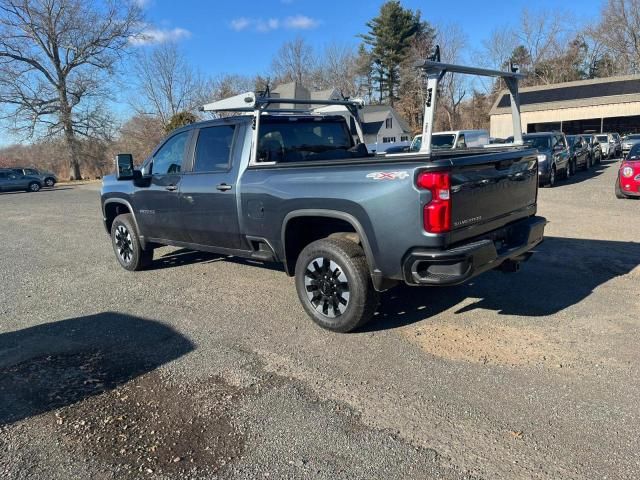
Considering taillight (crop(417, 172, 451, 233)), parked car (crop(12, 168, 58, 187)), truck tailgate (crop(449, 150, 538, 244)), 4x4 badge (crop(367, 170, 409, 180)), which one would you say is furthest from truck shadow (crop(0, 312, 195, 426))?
parked car (crop(12, 168, 58, 187))

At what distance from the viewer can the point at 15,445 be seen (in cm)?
300

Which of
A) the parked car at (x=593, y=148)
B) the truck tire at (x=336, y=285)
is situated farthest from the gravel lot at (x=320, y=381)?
the parked car at (x=593, y=148)

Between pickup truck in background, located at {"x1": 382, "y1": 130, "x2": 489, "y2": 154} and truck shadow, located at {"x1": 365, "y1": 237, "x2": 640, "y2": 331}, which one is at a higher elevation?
pickup truck in background, located at {"x1": 382, "y1": 130, "x2": 489, "y2": 154}

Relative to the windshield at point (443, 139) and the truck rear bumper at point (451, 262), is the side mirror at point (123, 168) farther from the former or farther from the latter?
the windshield at point (443, 139)

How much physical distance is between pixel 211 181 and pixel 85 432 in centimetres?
296

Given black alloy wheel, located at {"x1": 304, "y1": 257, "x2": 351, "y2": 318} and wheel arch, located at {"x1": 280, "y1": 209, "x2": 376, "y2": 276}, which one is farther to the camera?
black alloy wheel, located at {"x1": 304, "y1": 257, "x2": 351, "y2": 318}

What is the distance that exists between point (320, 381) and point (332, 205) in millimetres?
1444

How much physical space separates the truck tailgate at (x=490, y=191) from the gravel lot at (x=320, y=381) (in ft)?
3.19

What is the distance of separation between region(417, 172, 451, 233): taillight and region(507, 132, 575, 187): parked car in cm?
1236

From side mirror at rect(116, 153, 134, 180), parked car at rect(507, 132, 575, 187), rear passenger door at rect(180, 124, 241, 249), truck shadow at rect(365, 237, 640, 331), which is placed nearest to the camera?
truck shadow at rect(365, 237, 640, 331)

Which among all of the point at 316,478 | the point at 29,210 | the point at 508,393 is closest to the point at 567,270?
the point at 508,393

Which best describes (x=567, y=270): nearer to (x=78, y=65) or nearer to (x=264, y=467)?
(x=264, y=467)

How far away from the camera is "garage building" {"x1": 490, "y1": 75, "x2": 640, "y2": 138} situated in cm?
3966

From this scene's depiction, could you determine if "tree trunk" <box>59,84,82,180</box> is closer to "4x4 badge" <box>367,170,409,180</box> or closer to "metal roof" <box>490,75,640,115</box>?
"metal roof" <box>490,75,640,115</box>
